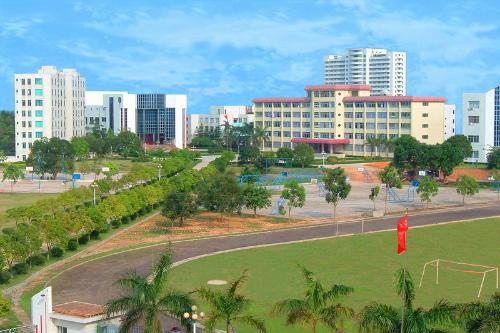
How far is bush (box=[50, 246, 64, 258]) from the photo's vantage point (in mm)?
40844

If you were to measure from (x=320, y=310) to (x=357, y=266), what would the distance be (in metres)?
19.0

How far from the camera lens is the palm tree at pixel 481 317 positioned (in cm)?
1709

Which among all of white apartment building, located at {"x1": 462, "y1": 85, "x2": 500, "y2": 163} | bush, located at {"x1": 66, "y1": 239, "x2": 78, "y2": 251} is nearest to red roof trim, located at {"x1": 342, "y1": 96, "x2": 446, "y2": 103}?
white apartment building, located at {"x1": 462, "y1": 85, "x2": 500, "y2": 163}

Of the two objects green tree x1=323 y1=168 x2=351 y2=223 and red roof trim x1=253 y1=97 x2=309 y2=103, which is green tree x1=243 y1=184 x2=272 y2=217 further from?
red roof trim x1=253 y1=97 x2=309 y2=103

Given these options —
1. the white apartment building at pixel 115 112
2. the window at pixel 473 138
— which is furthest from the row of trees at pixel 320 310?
the white apartment building at pixel 115 112

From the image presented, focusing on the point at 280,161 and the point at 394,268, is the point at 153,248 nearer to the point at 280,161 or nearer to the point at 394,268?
the point at 394,268

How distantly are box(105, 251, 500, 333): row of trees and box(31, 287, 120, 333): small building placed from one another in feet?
4.20

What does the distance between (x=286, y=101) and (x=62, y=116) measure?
133ft

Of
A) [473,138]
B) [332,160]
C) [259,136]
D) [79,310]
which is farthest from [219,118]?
[79,310]

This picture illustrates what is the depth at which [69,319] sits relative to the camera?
73.7ft

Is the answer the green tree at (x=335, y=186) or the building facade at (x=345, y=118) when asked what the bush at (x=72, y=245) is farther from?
the building facade at (x=345, y=118)

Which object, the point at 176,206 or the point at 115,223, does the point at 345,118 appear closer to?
the point at 176,206

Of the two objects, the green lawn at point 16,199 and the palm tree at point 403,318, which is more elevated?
the palm tree at point 403,318

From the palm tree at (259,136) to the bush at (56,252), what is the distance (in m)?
95.8
